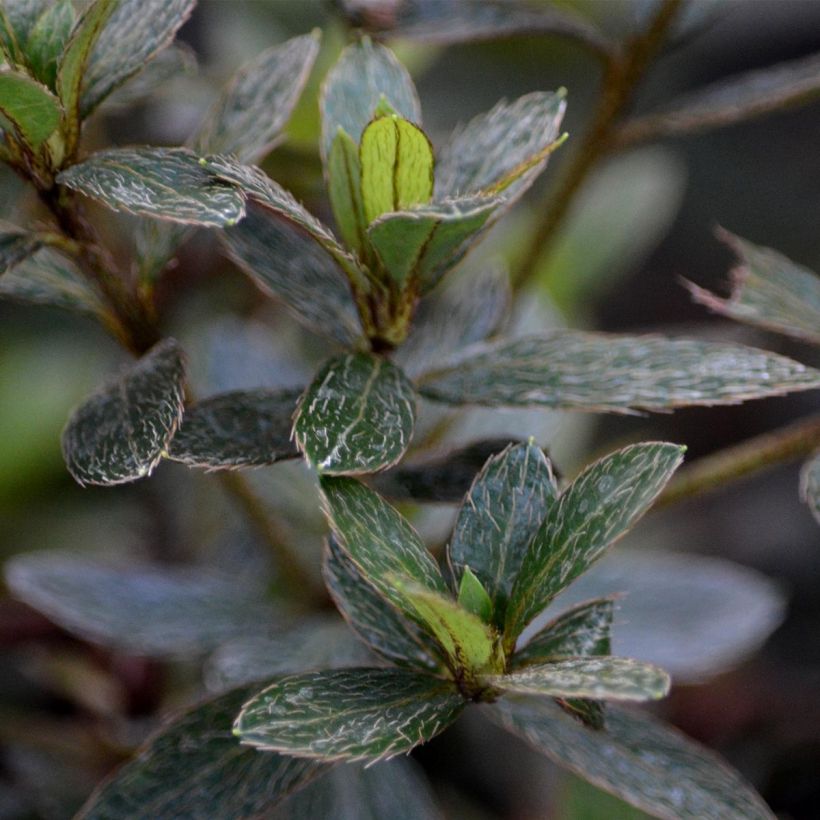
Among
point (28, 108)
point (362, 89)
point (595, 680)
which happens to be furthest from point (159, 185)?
point (595, 680)

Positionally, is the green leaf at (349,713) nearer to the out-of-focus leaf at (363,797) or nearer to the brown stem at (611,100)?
the out-of-focus leaf at (363,797)

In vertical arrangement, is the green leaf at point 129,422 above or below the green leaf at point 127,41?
below

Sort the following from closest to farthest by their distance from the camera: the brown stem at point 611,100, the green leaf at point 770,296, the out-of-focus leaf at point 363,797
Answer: the green leaf at point 770,296 → the out-of-focus leaf at point 363,797 → the brown stem at point 611,100

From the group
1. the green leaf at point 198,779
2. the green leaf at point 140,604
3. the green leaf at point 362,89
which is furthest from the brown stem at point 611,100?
the green leaf at point 198,779

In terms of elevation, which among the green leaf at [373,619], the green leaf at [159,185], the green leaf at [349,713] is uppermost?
the green leaf at [159,185]

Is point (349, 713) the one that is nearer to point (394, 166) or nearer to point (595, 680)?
point (595, 680)

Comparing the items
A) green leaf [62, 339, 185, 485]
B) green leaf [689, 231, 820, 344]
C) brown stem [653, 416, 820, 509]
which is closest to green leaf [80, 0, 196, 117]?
green leaf [62, 339, 185, 485]
